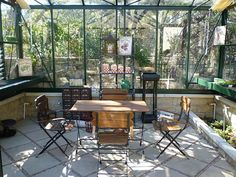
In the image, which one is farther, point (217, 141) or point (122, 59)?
point (122, 59)

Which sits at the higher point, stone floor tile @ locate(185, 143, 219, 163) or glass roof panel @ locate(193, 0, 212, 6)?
glass roof panel @ locate(193, 0, 212, 6)

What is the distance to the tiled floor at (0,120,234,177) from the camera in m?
3.49

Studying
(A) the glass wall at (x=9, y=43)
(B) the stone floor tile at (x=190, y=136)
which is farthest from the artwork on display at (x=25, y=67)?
(B) the stone floor tile at (x=190, y=136)

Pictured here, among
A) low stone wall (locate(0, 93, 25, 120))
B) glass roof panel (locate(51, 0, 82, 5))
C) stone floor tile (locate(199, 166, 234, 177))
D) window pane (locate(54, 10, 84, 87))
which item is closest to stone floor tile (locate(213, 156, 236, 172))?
stone floor tile (locate(199, 166, 234, 177))

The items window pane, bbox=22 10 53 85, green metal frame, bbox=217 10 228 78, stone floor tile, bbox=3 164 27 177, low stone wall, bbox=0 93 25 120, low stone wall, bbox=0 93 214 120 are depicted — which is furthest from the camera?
low stone wall, bbox=0 93 214 120

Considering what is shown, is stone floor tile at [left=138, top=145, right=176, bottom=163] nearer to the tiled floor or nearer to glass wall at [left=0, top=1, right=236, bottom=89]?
the tiled floor

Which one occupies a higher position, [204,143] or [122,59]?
[122,59]

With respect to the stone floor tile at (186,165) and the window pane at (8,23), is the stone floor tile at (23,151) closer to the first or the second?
the stone floor tile at (186,165)

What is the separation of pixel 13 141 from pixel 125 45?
3359 mm

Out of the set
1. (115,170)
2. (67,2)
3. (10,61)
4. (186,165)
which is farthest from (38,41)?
(186,165)

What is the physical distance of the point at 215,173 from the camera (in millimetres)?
3492

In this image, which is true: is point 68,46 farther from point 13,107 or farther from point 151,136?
point 151,136

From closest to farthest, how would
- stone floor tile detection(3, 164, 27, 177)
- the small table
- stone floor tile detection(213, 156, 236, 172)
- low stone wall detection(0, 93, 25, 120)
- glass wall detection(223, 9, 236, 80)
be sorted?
1. stone floor tile detection(3, 164, 27, 177)
2. stone floor tile detection(213, 156, 236, 172)
3. the small table
4. low stone wall detection(0, 93, 25, 120)
5. glass wall detection(223, 9, 236, 80)

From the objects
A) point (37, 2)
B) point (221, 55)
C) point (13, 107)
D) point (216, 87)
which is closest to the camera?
point (216, 87)
